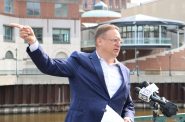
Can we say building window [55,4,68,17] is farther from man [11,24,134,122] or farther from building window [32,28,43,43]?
man [11,24,134,122]

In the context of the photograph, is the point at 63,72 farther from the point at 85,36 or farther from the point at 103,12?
the point at 103,12

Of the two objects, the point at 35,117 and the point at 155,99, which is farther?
the point at 35,117

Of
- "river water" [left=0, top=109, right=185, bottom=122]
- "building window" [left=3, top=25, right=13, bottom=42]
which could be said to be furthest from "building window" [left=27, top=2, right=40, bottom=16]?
"river water" [left=0, top=109, right=185, bottom=122]

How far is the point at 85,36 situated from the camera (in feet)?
219

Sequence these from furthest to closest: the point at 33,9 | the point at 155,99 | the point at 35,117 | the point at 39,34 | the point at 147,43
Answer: the point at 147,43 → the point at 33,9 → the point at 39,34 → the point at 35,117 → the point at 155,99

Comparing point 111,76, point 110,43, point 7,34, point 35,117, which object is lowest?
point 35,117

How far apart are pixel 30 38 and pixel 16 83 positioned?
3405 cm

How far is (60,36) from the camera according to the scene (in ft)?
181

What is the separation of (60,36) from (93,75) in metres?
50.8

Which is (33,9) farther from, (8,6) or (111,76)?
(111,76)

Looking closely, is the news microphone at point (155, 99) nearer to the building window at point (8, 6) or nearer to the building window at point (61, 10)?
the building window at point (8, 6)

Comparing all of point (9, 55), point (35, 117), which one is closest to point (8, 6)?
point (9, 55)

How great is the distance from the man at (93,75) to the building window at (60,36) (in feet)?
165

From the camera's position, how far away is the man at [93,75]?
4.57 metres
